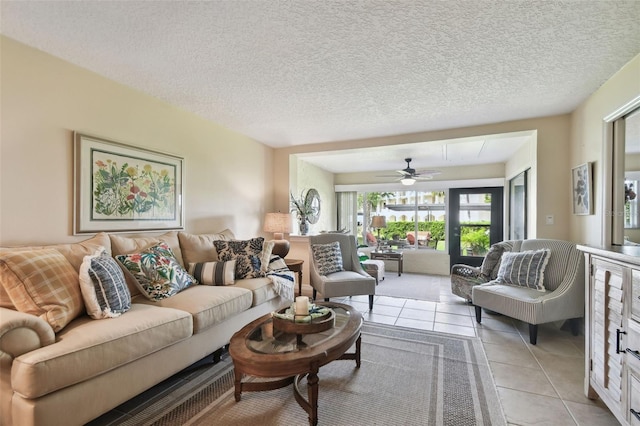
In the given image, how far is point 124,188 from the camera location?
2.71 metres

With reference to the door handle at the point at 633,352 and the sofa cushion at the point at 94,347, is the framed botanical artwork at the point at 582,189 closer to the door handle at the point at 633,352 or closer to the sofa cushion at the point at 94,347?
the door handle at the point at 633,352

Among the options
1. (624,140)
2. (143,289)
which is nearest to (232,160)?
(143,289)

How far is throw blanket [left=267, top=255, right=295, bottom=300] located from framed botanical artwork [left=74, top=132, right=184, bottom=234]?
1114 mm

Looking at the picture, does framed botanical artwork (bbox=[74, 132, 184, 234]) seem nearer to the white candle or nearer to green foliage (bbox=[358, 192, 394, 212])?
the white candle

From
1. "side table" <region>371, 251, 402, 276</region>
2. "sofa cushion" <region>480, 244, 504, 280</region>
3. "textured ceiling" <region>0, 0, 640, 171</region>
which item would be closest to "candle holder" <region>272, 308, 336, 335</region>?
"textured ceiling" <region>0, 0, 640, 171</region>

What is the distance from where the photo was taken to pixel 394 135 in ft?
13.6

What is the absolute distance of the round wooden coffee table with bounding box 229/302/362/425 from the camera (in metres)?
1.59

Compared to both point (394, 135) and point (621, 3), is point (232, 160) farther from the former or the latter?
point (621, 3)

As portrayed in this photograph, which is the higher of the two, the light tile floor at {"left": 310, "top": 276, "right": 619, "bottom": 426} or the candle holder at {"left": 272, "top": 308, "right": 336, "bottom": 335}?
the candle holder at {"left": 272, "top": 308, "right": 336, "bottom": 335}

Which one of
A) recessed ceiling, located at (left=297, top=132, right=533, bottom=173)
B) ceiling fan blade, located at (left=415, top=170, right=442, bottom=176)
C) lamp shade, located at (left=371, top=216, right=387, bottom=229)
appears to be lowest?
lamp shade, located at (left=371, top=216, right=387, bottom=229)

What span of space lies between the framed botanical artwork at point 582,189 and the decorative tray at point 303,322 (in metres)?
2.76

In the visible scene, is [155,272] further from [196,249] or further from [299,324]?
[299,324]

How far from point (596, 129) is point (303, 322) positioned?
318 centimetres

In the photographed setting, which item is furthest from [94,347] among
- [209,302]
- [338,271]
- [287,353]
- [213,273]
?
[338,271]
